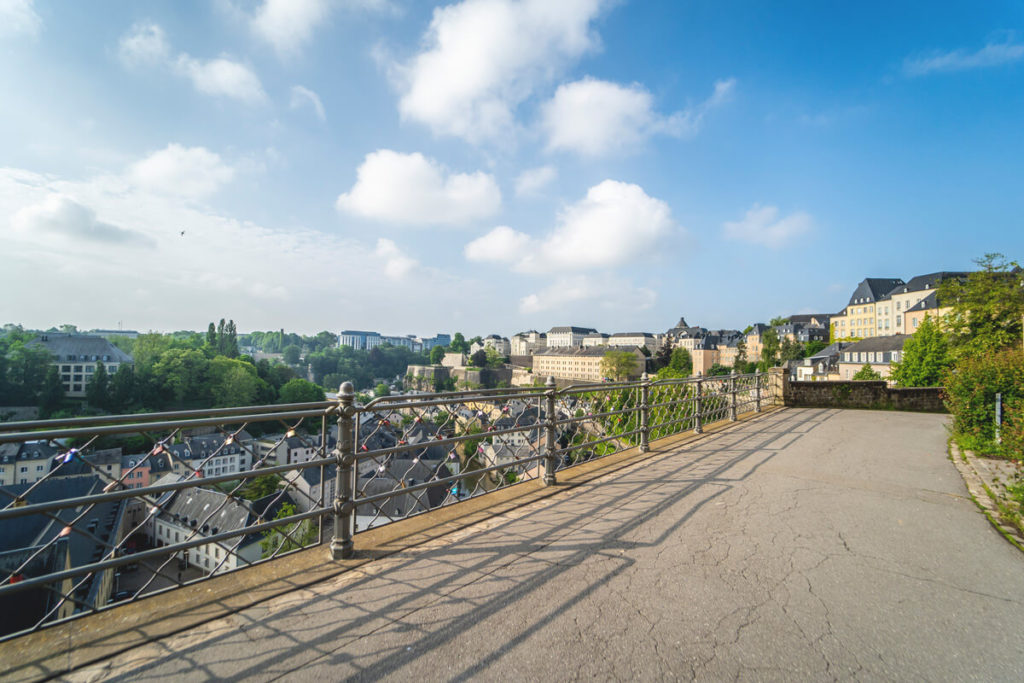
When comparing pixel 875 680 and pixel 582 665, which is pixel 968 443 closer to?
pixel 875 680

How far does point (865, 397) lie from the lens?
14.0 m

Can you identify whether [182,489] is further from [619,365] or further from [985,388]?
[619,365]

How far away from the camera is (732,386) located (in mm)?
10453

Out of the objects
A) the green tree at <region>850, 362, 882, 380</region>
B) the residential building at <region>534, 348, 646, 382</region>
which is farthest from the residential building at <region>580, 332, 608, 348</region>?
the green tree at <region>850, 362, 882, 380</region>

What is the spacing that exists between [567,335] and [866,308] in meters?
77.9

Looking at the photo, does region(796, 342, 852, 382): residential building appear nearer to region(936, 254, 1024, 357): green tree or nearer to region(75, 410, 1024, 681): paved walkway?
region(936, 254, 1024, 357): green tree

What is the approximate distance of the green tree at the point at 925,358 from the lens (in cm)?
2784

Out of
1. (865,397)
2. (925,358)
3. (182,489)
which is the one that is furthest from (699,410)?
(925,358)

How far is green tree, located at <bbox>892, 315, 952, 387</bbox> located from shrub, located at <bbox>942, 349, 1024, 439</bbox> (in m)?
Result: 25.3

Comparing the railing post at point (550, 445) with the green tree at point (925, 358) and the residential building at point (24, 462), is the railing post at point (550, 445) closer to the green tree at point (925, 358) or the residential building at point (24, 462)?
the residential building at point (24, 462)

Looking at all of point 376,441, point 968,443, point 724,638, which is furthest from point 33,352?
point 968,443

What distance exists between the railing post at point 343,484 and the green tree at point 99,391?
58.2 meters

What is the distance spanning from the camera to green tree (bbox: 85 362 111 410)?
43.5 metres

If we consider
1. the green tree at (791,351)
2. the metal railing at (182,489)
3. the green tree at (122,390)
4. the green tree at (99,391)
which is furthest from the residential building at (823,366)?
the green tree at (99,391)
